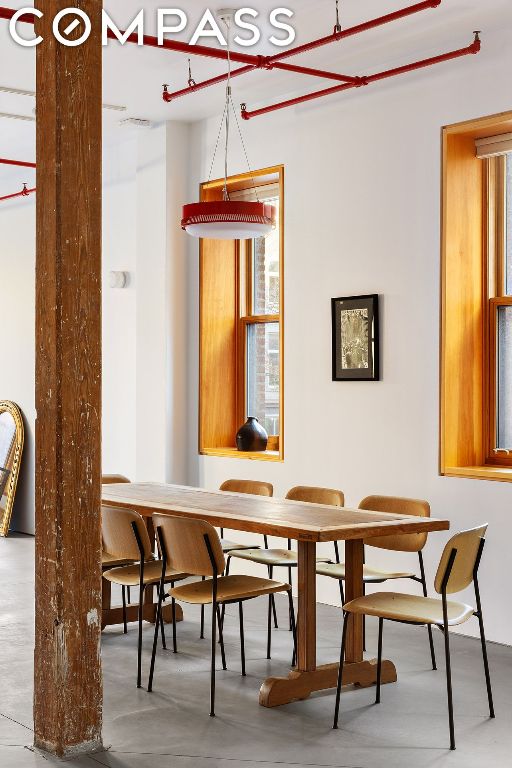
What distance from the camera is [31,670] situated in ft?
18.8

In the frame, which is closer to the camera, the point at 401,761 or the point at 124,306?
the point at 401,761

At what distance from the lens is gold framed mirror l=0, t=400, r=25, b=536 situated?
11.1 metres

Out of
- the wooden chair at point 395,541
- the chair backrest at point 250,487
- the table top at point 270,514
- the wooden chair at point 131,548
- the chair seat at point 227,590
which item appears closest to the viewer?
the table top at point 270,514

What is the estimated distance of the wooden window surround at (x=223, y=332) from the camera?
29.1ft

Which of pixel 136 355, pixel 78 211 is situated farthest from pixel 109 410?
pixel 78 211

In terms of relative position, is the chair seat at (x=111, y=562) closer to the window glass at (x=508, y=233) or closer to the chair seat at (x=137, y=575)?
the chair seat at (x=137, y=575)

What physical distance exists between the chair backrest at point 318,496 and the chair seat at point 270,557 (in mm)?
335

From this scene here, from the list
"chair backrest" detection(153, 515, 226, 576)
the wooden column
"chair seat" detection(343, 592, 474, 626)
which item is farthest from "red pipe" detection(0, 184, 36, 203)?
"chair seat" detection(343, 592, 474, 626)

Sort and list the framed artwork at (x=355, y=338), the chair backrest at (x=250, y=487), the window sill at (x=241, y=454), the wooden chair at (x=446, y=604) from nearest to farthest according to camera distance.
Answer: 1. the wooden chair at (x=446, y=604)
2. the chair backrest at (x=250, y=487)
3. the framed artwork at (x=355, y=338)
4. the window sill at (x=241, y=454)

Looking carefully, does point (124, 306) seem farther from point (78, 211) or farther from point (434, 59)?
point (78, 211)

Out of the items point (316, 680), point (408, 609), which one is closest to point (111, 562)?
point (316, 680)

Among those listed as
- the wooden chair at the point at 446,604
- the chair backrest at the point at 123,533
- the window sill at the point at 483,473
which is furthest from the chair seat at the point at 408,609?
the window sill at the point at 483,473

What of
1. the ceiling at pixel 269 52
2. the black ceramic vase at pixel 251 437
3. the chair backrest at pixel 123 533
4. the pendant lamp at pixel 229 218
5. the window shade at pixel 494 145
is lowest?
the chair backrest at pixel 123 533

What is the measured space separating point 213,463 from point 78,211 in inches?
178
